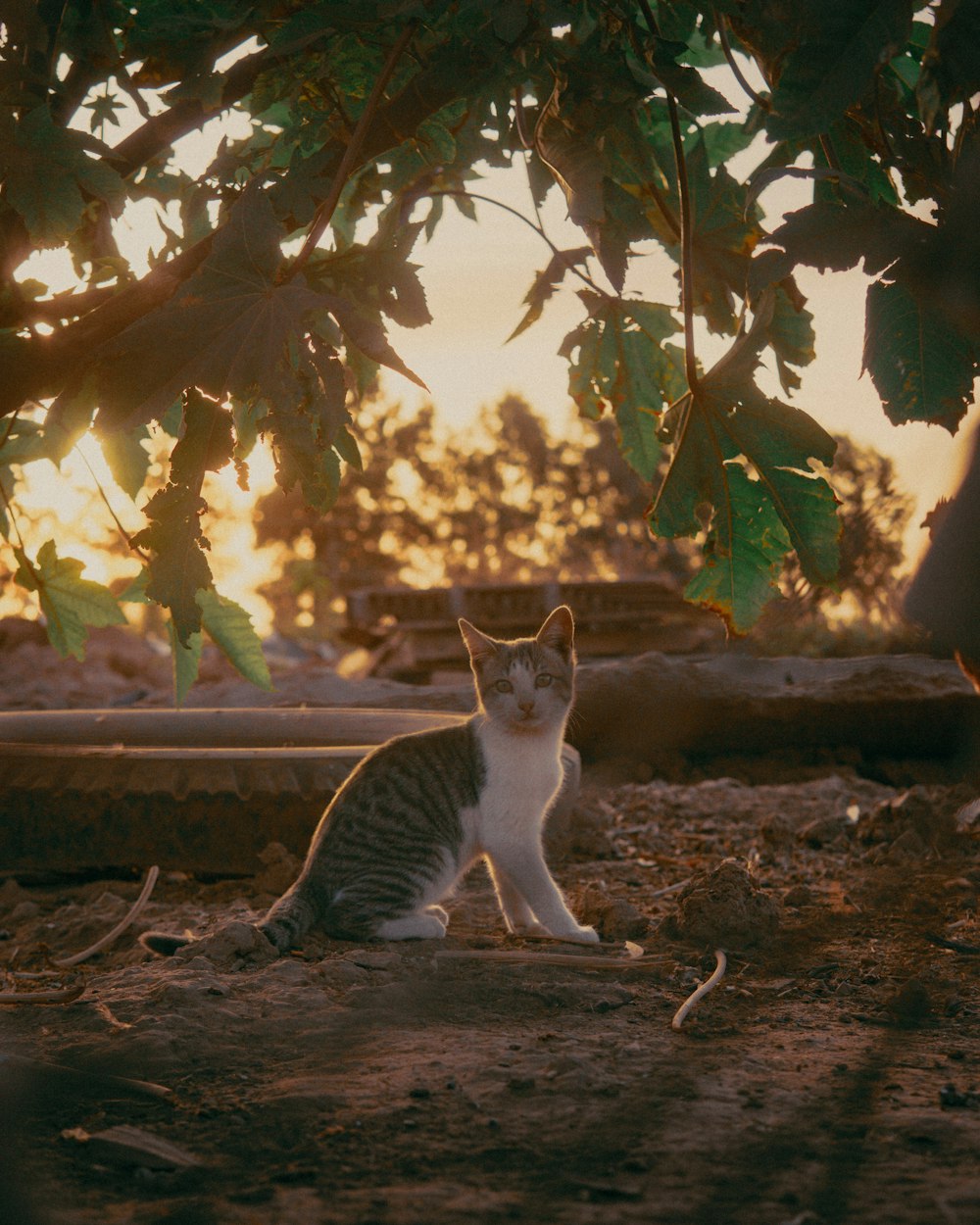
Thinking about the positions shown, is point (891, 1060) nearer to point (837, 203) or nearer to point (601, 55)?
point (837, 203)

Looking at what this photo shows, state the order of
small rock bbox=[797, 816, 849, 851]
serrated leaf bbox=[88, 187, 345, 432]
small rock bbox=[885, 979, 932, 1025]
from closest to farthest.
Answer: serrated leaf bbox=[88, 187, 345, 432] → small rock bbox=[885, 979, 932, 1025] → small rock bbox=[797, 816, 849, 851]

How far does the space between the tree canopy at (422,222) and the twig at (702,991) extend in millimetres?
811

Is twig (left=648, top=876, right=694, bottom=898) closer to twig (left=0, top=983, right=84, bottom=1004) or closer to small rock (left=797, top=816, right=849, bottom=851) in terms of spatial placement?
small rock (left=797, top=816, right=849, bottom=851)

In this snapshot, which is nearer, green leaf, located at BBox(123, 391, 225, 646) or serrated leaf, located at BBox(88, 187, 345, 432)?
serrated leaf, located at BBox(88, 187, 345, 432)

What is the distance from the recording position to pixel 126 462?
9.16ft

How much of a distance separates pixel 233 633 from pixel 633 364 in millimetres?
1276

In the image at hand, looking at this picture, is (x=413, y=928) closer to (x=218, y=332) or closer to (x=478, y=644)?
(x=478, y=644)

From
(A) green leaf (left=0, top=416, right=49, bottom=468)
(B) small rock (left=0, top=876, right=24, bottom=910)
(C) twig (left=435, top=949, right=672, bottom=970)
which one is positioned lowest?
(C) twig (left=435, top=949, right=672, bottom=970)

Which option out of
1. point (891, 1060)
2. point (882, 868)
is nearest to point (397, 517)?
point (882, 868)

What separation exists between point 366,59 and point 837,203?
1.12 m

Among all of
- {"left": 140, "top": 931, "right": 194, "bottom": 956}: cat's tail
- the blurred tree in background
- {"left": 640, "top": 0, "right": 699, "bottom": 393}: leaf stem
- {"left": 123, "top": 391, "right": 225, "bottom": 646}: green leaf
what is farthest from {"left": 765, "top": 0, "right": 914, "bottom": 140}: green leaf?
the blurred tree in background

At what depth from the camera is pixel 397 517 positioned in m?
25.2

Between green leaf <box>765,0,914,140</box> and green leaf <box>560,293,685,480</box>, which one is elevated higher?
green leaf <box>765,0,914,140</box>

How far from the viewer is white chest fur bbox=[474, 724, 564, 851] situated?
10.9 ft
